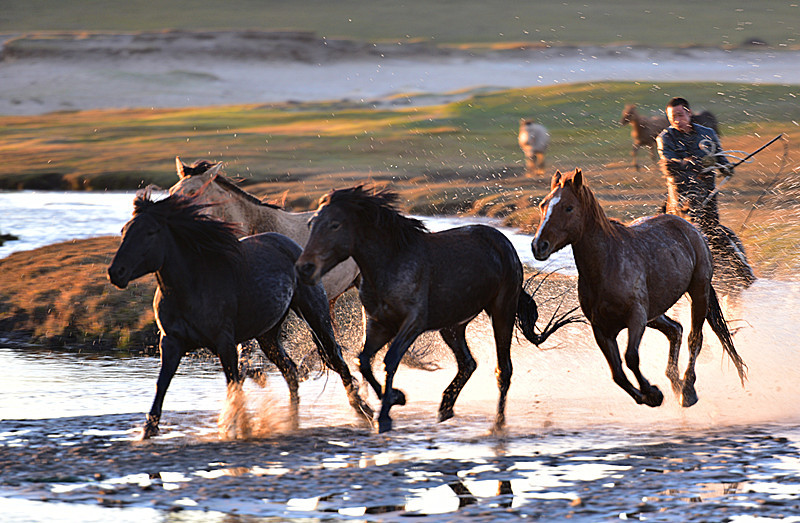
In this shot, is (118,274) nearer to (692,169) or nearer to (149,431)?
(149,431)

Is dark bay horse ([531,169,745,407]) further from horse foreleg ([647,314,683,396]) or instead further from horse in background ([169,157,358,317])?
horse in background ([169,157,358,317])

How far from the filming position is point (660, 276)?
9125 millimetres

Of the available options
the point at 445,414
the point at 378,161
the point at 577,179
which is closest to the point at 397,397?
the point at 445,414

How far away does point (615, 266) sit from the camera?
8.74 metres

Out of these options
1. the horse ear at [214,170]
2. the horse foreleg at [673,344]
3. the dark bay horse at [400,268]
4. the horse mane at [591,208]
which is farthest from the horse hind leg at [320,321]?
the horse foreleg at [673,344]

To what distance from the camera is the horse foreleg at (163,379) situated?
8273mm

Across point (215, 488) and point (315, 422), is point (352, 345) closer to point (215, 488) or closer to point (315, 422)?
point (315, 422)

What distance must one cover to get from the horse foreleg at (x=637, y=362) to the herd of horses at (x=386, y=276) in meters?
0.01

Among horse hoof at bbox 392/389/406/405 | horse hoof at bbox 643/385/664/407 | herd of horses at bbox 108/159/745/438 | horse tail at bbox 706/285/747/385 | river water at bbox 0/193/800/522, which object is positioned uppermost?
herd of horses at bbox 108/159/745/438

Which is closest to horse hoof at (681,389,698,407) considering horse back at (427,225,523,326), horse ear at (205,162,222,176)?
horse back at (427,225,523,326)

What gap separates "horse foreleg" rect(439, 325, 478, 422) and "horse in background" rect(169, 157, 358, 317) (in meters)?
1.75

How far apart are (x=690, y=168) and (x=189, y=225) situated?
531 cm

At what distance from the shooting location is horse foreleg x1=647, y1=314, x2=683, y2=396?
31.7 feet

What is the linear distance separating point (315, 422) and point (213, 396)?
1.66 meters
